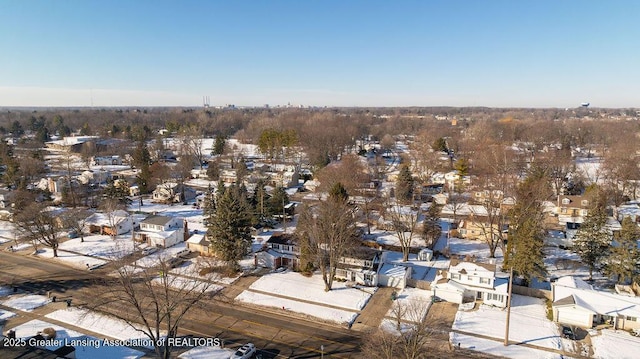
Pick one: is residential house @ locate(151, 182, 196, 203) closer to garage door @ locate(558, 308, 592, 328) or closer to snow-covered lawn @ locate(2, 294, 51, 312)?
snow-covered lawn @ locate(2, 294, 51, 312)

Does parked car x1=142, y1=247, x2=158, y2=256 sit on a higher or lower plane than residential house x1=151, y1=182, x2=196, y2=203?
lower

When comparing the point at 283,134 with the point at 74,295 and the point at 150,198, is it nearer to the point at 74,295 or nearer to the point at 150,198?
the point at 150,198

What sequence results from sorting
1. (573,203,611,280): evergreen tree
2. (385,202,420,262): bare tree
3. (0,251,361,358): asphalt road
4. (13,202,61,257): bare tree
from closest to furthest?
1. (0,251,361,358): asphalt road
2. (573,203,611,280): evergreen tree
3. (385,202,420,262): bare tree
4. (13,202,61,257): bare tree

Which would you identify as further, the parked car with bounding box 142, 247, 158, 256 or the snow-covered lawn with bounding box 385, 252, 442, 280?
the parked car with bounding box 142, 247, 158, 256

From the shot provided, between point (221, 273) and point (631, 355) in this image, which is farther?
point (221, 273)

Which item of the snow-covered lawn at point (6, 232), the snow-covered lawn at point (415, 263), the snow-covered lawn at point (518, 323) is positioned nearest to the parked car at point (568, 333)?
the snow-covered lawn at point (518, 323)

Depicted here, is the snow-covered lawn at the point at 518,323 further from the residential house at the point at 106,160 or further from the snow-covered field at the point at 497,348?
the residential house at the point at 106,160

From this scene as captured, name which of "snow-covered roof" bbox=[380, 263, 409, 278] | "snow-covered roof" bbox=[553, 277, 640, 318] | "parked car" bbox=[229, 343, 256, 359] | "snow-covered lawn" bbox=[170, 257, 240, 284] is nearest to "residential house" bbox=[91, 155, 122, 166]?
"snow-covered lawn" bbox=[170, 257, 240, 284]

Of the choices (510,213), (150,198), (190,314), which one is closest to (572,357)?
(510,213)
